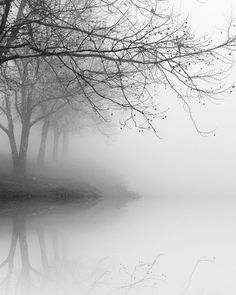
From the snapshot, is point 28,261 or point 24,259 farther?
point 24,259

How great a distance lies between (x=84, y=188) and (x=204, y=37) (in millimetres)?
18093

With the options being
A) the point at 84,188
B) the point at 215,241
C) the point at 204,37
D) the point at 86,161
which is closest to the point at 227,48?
the point at 204,37

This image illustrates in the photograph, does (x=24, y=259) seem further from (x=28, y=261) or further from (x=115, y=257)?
(x=115, y=257)

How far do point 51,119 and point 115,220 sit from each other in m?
16.1

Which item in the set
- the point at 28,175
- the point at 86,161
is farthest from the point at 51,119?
the point at 86,161

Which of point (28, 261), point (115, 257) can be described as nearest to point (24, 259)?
point (28, 261)

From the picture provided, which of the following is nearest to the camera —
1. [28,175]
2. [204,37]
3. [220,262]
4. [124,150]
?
[220,262]

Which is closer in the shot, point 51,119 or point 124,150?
point 51,119

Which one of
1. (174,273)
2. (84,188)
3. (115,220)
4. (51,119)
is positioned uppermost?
(51,119)

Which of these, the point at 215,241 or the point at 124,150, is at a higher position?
the point at 124,150

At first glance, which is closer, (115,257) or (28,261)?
(28,261)

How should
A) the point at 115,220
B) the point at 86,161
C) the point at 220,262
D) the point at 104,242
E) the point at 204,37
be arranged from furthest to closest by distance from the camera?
1. the point at 86,161
2. the point at 115,220
3. the point at 104,242
4. the point at 204,37
5. the point at 220,262

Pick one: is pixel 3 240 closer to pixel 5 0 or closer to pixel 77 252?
pixel 77 252

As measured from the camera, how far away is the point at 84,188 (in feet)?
83.7
